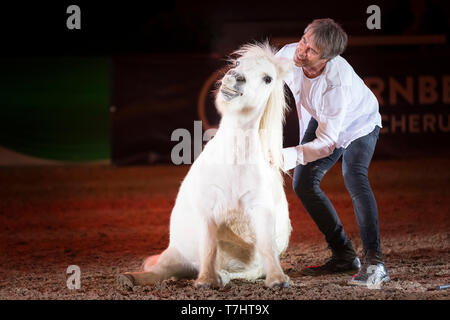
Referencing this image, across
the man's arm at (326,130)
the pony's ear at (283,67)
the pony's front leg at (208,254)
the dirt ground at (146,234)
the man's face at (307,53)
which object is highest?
the man's face at (307,53)

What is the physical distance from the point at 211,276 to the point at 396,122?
9.15 meters

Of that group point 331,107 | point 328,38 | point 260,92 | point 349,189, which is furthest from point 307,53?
point 349,189

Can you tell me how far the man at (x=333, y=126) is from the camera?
3.73 meters

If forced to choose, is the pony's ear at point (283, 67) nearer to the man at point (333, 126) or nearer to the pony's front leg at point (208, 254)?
the man at point (333, 126)

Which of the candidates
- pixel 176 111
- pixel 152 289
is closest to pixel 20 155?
pixel 176 111

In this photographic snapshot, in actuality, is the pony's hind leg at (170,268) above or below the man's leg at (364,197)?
below

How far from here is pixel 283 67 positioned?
11.6ft

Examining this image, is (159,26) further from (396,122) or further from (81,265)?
(81,265)

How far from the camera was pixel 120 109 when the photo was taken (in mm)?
11953

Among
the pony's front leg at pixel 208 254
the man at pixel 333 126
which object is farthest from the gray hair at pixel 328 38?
the pony's front leg at pixel 208 254

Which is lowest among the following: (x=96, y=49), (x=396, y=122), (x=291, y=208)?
(x=291, y=208)

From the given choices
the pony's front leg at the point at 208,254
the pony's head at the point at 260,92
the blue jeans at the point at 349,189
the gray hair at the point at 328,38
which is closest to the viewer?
the pony's head at the point at 260,92

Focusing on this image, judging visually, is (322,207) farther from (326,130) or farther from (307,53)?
(307,53)

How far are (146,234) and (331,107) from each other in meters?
2.84
